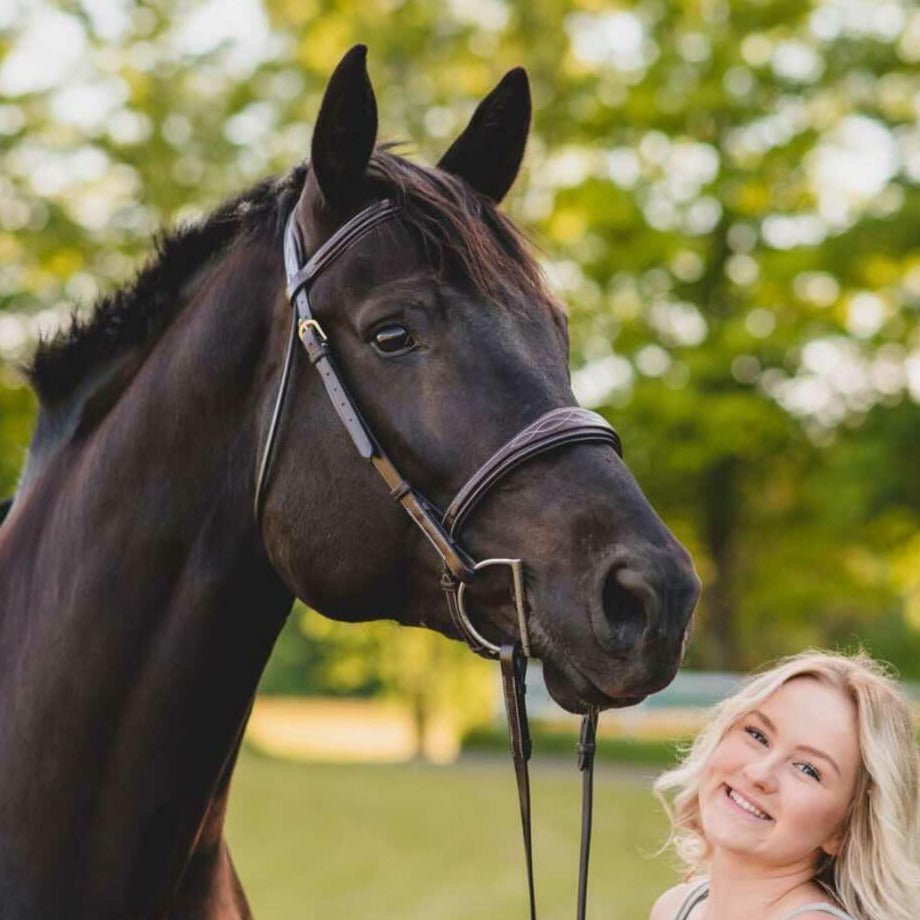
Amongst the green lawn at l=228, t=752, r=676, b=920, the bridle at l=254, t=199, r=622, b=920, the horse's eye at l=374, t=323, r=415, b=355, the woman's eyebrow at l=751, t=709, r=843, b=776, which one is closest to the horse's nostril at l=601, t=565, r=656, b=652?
the bridle at l=254, t=199, r=622, b=920

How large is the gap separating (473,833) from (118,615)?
33.1 feet

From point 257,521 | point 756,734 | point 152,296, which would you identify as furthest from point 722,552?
point 257,521

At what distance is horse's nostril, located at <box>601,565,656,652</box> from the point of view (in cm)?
214

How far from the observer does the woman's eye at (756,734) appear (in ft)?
9.35

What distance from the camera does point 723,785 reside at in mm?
2846

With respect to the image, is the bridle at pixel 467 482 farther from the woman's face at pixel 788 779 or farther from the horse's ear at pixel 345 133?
the woman's face at pixel 788 779

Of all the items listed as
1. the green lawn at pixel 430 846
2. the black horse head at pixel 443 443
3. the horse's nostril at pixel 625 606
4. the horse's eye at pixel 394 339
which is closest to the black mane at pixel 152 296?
the black horse head at pixel 443 443

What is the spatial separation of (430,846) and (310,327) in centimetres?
981

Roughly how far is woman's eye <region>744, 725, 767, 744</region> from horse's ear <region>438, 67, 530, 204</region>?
4.42 feet

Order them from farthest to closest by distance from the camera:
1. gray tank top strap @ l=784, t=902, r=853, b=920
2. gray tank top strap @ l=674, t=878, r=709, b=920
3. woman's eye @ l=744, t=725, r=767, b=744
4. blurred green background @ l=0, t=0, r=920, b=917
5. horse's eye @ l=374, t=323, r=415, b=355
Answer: blurred green background @ l=0, t=0, r=920, b=917
gray tank top strap @ l=674, t=878, r=709, b=920
woman's eye @ l=744, t=725, r=767, b=744
gray tank top strap @ l=784, t=902, r=853, b=920
horse's eye @ l=374, t=323, r=415, b=355

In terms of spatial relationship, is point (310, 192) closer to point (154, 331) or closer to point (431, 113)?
point (154, 331)

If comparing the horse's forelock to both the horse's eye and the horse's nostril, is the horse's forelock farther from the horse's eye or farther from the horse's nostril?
the horse's nostril

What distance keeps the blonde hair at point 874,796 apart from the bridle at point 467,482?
0.67 m

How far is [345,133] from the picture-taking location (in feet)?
8.42
